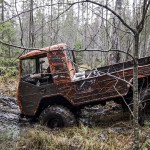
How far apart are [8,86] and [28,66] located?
6664 millimetres

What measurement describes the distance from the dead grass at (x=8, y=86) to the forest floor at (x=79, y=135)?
127 inches

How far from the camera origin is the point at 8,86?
1459 cm

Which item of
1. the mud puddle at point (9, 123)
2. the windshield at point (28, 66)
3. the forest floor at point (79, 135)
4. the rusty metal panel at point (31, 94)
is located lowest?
the mud puddle at point (9, 123)

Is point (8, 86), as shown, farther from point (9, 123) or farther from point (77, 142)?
point (77, 142)

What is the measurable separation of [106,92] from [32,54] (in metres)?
2.36

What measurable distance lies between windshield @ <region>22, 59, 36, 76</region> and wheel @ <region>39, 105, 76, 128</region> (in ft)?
4.26

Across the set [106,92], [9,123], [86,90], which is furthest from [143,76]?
[9,123]

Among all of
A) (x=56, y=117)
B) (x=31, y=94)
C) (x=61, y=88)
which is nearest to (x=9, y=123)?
(x=31, y=94)

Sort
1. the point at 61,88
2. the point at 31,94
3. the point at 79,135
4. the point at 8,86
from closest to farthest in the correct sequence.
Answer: the point at 79,135 < the point at 61,88 < the point at 31,94 < the point at 8,86

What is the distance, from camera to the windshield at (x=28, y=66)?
324 inches

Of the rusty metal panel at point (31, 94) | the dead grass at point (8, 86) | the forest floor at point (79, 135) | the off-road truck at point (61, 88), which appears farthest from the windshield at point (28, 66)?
the dead grass at point (8, 86)

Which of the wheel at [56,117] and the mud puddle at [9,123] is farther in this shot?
the wheel at [56,117]

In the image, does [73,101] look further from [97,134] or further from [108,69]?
[108,69]

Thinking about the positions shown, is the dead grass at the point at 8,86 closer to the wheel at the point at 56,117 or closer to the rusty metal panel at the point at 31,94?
the rusty metal panel at the point at 31,94
